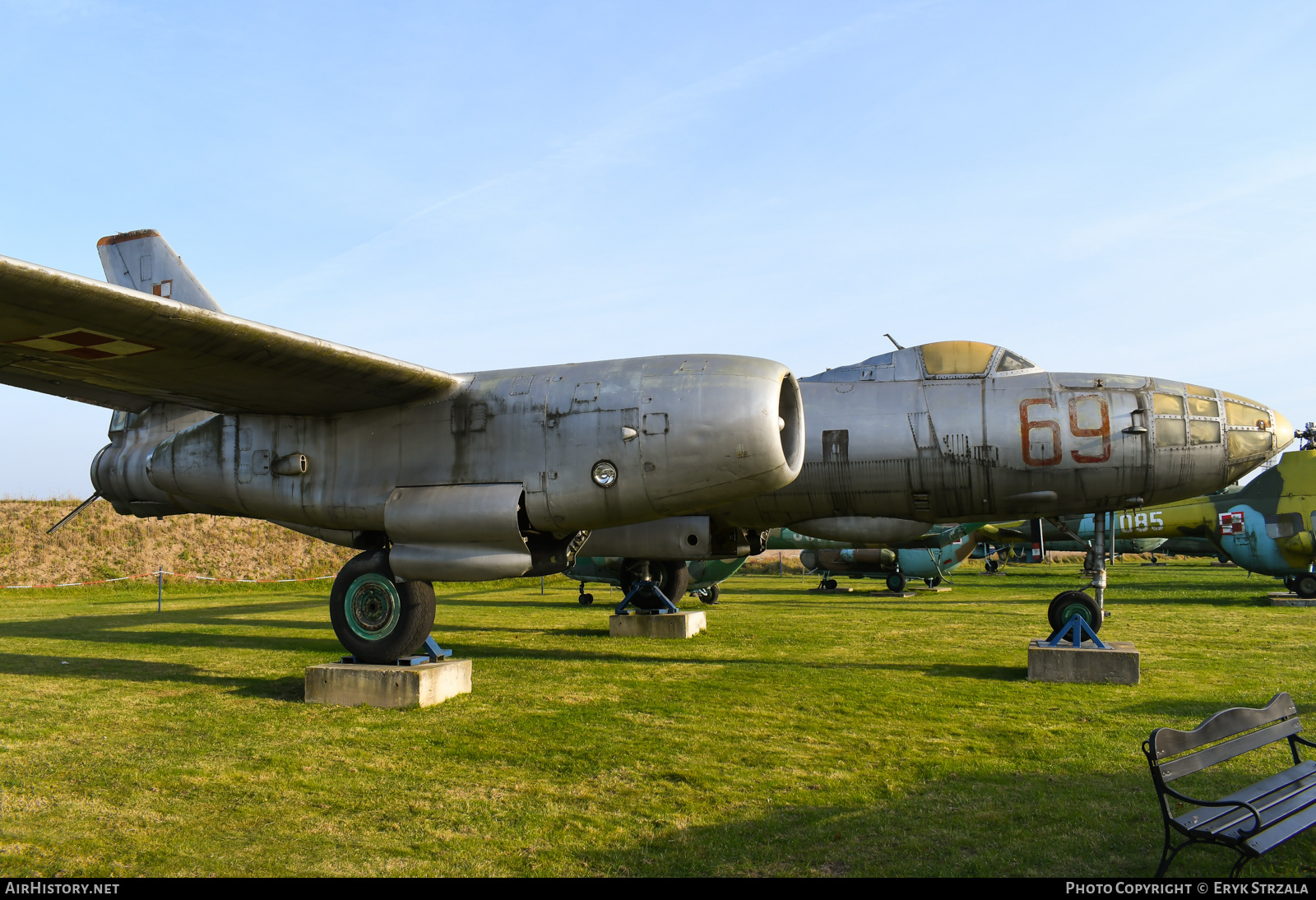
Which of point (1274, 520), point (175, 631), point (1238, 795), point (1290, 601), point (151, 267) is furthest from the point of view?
point (1274, 520)

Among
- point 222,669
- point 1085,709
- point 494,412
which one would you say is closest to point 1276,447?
point 1085,709

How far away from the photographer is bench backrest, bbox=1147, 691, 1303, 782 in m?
3.73

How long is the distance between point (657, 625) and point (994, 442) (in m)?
6.63

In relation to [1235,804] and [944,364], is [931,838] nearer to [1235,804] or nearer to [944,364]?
[1235,804]

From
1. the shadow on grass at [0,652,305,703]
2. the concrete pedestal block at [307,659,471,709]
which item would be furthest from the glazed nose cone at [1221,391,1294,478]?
the shadow on grass at [0,652,305,703]

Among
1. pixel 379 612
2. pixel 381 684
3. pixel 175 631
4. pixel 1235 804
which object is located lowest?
pixel 175 631

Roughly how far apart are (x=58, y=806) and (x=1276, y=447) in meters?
11.5

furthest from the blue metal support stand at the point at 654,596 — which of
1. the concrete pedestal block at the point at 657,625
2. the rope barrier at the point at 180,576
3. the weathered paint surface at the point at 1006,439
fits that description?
the rope barrier at the point at 180,576

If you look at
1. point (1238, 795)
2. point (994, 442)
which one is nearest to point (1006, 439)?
point (994, 442)

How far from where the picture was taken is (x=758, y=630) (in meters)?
14.7

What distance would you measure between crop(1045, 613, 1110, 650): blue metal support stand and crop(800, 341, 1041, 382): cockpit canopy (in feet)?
9.61

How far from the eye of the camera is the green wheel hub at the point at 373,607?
832 centimetres

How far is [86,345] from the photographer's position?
6711 mm

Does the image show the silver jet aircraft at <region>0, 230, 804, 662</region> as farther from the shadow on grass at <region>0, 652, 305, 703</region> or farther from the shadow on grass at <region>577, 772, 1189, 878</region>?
the shadow on grass at <region>577, 772, 1189, 878</region>
